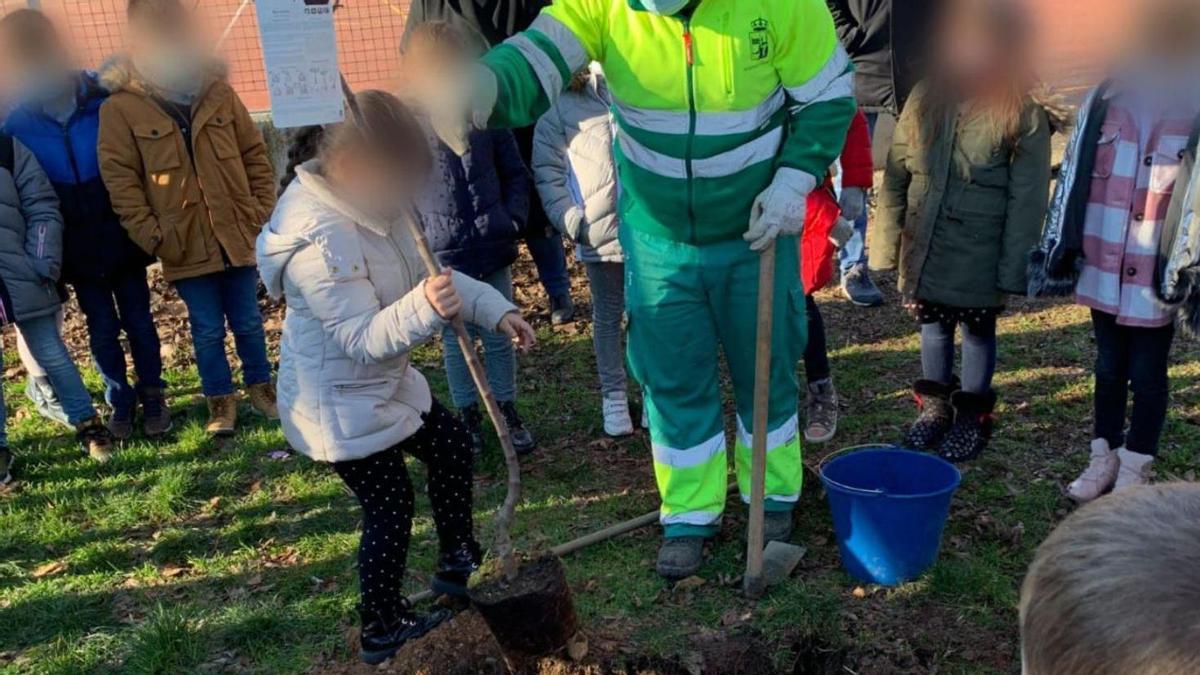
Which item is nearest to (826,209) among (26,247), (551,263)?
(551,263)

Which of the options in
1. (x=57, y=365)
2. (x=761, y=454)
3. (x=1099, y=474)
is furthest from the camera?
(x=57, y=365)

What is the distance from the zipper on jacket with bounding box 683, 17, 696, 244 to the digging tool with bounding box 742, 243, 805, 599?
26cm

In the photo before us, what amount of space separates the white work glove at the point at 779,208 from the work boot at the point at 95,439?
3445 mm

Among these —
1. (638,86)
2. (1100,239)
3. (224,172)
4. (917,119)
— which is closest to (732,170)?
(638,86)

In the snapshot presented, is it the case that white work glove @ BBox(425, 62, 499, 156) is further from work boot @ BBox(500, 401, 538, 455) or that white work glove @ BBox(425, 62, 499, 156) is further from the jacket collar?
work boot @ BBox(500, 401, 538, 455)

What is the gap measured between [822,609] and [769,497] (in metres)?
0.51

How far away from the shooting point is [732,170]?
327cm

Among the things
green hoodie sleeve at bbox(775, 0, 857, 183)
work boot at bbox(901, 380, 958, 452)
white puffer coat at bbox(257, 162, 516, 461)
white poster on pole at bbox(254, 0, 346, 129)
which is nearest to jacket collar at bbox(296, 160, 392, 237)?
white puffer coat at bbox(257, 162, 516, 461)

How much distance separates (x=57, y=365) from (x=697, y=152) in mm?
3457

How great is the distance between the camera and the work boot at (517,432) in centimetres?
476

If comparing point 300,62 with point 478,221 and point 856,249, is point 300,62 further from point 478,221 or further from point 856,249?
point 856,249

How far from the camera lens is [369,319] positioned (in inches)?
112

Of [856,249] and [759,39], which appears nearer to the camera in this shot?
[759,39]

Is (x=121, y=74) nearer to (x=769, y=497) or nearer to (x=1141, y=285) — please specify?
(x=769, y=497)
